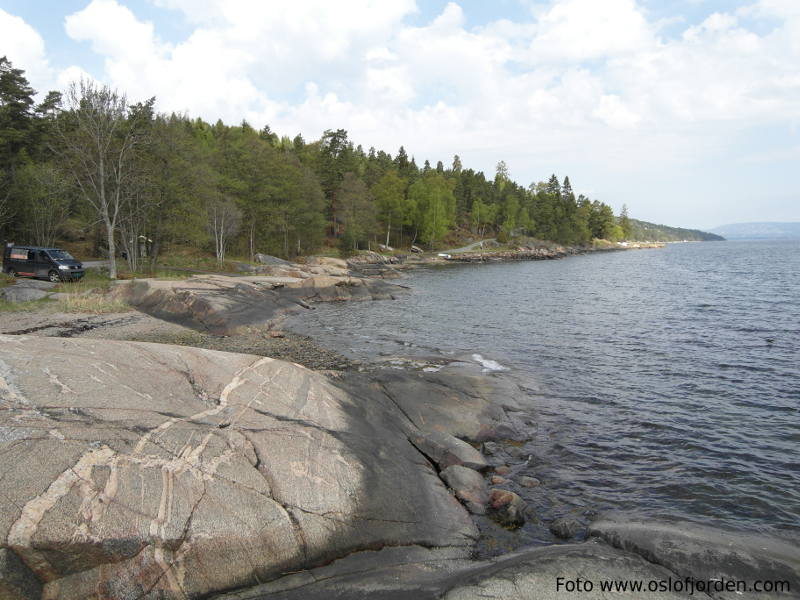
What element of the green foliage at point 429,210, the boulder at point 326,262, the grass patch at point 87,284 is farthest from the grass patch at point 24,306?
the green foliage at point 429,210

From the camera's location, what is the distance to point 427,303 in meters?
37.6

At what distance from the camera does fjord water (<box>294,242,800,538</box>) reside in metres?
9.89

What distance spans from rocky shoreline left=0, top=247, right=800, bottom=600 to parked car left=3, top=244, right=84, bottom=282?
26.7m

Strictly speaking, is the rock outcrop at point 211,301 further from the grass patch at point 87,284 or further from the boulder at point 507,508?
the boulder at point 507,508

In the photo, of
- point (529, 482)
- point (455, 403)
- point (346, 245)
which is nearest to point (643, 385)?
point (455, 403)

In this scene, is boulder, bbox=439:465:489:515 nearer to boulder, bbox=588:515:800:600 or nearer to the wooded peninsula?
boulder, bbox=588:515:800:600

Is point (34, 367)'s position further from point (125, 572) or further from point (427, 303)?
point (427, 303)

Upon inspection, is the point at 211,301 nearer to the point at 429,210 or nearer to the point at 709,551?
the point at 709,551

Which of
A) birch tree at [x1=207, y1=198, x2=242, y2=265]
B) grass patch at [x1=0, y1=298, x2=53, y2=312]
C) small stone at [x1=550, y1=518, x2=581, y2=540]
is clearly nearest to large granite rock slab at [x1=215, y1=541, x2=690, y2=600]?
small stone at [x1=550, y1=518, x2=581, y2=540]

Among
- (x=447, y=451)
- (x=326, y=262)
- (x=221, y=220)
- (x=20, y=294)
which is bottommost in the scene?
(x=447, y=451)

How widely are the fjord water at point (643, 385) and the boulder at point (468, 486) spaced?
125cm

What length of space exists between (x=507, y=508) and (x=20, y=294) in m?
27.7

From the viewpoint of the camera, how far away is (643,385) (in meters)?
17.0

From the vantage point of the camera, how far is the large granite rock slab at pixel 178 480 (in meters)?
5.38
